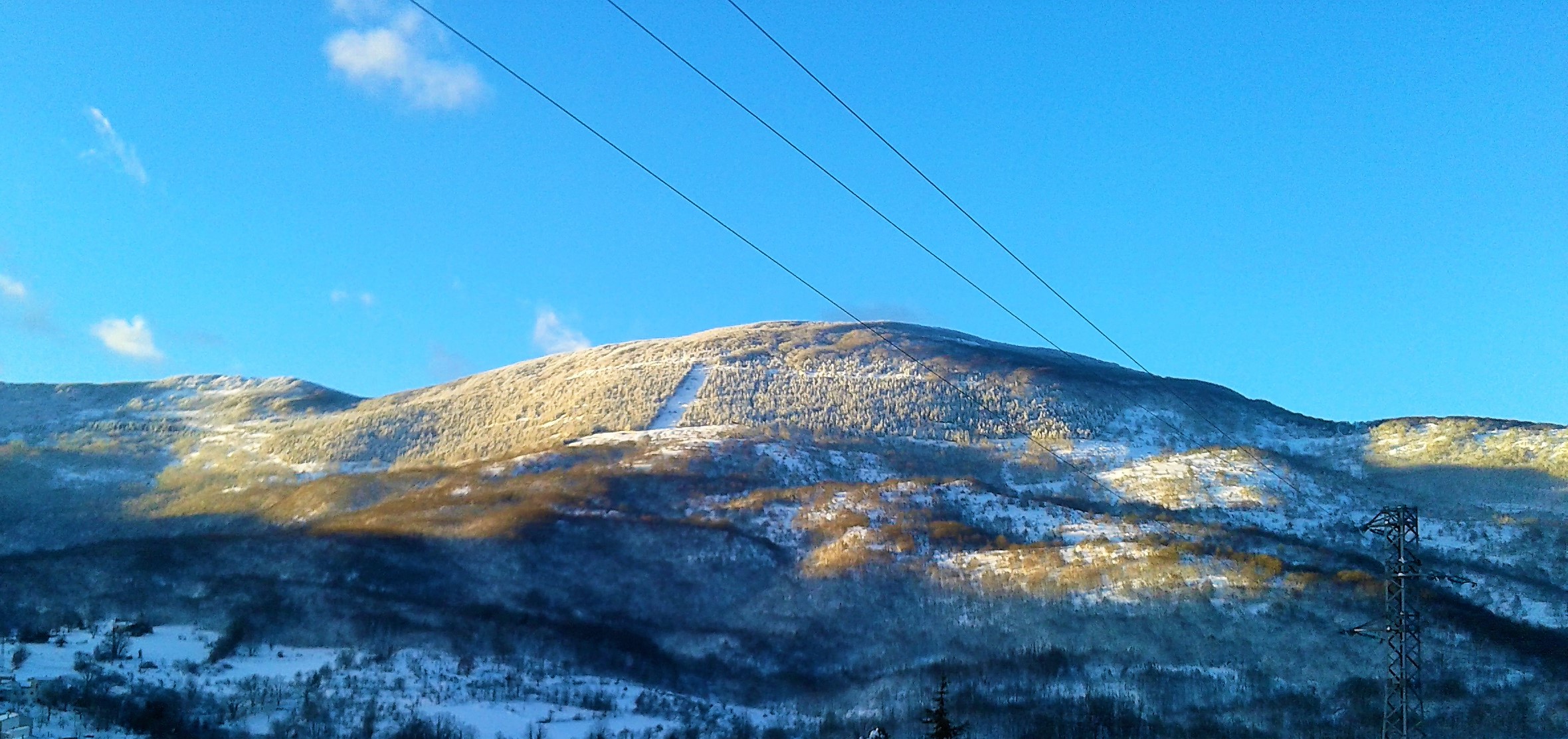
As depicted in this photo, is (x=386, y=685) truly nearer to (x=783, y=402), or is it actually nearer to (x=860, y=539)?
(x=860, y=539)

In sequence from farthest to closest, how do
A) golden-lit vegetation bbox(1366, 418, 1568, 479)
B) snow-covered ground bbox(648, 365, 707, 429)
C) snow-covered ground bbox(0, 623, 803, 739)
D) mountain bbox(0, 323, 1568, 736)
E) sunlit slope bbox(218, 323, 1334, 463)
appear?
sunlit slope bbox(218, 323, 1334, 463), snow-covered ground bbox(648, 365, 707, 429), golden-lit vegetation bbox(1366, 418, 1568, 479), mountain bbox(0, 323, 1568, 736), snow-covered ground bbox(0, 623, 803, 739)

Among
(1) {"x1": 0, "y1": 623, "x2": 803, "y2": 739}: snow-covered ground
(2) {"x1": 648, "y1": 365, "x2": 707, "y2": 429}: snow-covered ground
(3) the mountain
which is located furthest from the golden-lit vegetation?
(1) {"x1": 0, "y1": 623, "x2": 803, "y2": 739}: snow-covered ground

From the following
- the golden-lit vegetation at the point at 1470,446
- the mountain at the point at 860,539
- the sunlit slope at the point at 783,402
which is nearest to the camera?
the mountain at the point at 860,539

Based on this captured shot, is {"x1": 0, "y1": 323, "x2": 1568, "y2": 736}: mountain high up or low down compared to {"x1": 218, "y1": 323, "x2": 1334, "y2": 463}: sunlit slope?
down

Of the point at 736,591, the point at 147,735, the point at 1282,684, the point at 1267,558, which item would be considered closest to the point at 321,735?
the point at 147,735

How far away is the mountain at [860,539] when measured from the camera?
69562 mm

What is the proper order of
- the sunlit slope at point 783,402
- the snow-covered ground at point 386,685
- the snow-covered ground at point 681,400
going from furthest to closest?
the sunlit slope at point 783,402 < the snow-covered ground at point 681,400 < the snow-covered ground at point 386,685

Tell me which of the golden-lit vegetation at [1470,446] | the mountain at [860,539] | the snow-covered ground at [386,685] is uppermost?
the golden-lit vegetation at [1470,446]

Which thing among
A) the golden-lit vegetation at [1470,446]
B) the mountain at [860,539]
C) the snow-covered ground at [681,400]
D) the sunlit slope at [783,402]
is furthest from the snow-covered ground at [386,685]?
the golden-lit vegetation at [1470,446]

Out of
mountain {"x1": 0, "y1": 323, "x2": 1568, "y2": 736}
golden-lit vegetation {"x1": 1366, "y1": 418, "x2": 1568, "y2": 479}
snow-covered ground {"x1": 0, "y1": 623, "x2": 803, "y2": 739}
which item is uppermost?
golden-lit vegetation {"x1": 1366, "y1": 418, "x2": 1568, "y2": 479}

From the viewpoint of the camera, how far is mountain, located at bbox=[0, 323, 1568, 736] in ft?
228

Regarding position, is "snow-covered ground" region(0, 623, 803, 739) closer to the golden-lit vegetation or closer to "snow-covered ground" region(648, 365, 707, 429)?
"snow-covered ground" region(648, 365, 707, 429)

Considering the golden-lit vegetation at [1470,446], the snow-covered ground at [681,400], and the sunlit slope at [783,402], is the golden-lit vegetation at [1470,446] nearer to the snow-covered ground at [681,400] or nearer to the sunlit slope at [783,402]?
the sunlit slope at [783,402]

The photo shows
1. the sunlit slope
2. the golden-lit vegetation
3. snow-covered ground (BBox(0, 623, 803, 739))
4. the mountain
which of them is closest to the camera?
snow-covered ground (BBox(0, 623, 803, 739))
